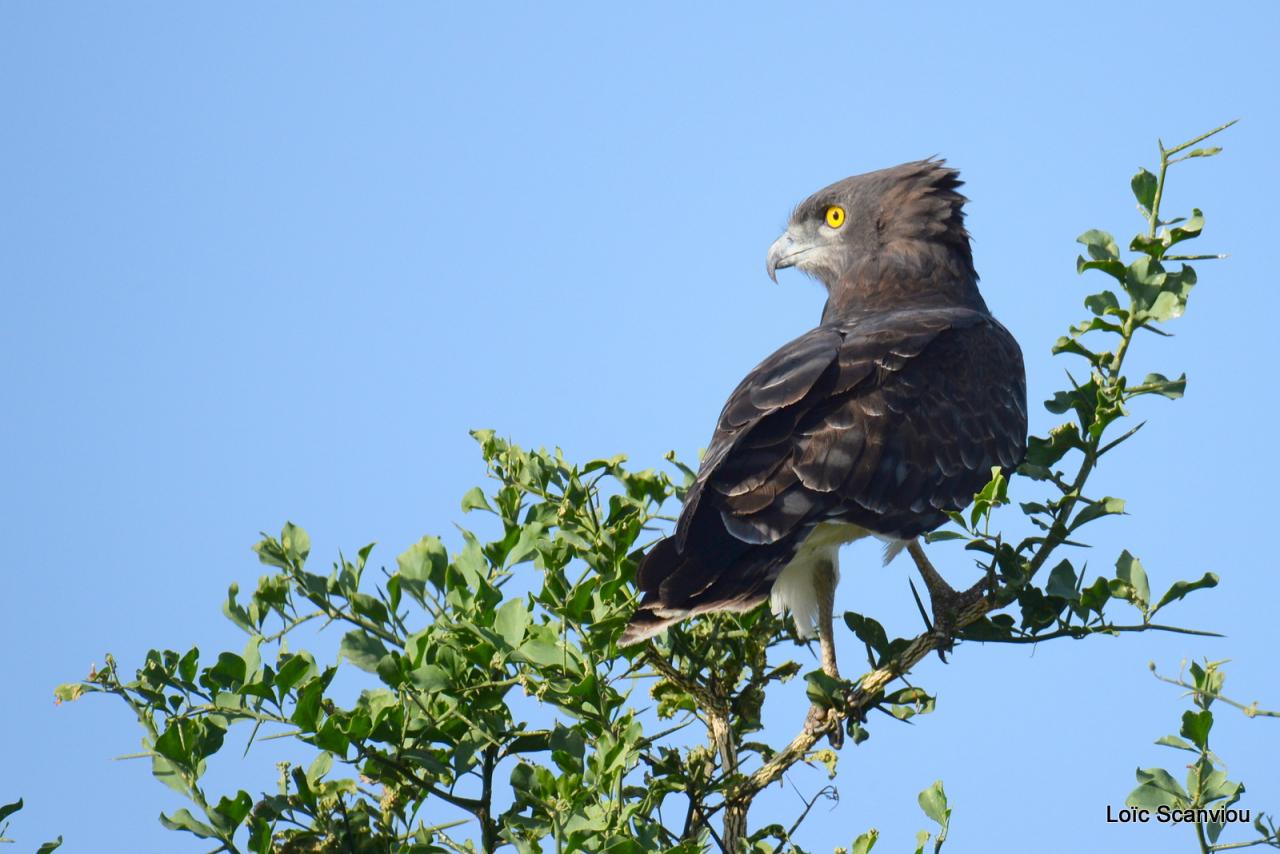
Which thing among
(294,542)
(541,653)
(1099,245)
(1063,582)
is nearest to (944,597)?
(1063,582)

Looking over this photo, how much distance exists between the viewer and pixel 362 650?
14.3 feet

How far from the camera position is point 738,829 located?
445cm

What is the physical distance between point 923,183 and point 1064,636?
4.05 metres

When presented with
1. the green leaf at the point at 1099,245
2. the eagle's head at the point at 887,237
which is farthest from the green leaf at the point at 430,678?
the eagle's head at the point at 887,237

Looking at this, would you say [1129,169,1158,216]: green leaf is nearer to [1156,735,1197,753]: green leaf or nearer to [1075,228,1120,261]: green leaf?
[1075,228,1120,261]: green leaf

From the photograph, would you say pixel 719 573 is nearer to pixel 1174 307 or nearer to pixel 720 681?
pixel 720 681

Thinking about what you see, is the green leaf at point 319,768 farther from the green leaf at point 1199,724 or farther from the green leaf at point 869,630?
the green leaf at point 1199,724

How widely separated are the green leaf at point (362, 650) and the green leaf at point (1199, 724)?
91.4 inches

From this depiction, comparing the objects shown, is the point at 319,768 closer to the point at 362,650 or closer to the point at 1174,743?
the point at 362,650

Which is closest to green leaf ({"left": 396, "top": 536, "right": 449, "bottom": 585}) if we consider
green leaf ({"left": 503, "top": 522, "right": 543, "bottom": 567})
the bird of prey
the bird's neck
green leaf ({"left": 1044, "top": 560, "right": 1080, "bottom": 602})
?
green leaf ({"left": 503, "top": 522, "right": 543, "bottom": 567})

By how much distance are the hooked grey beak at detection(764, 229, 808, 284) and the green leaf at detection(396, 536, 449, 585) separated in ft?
14.2

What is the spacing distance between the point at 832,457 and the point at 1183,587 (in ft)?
5.60

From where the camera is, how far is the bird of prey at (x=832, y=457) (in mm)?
5039

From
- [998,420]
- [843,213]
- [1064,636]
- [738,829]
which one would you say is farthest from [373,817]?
[843,213]
